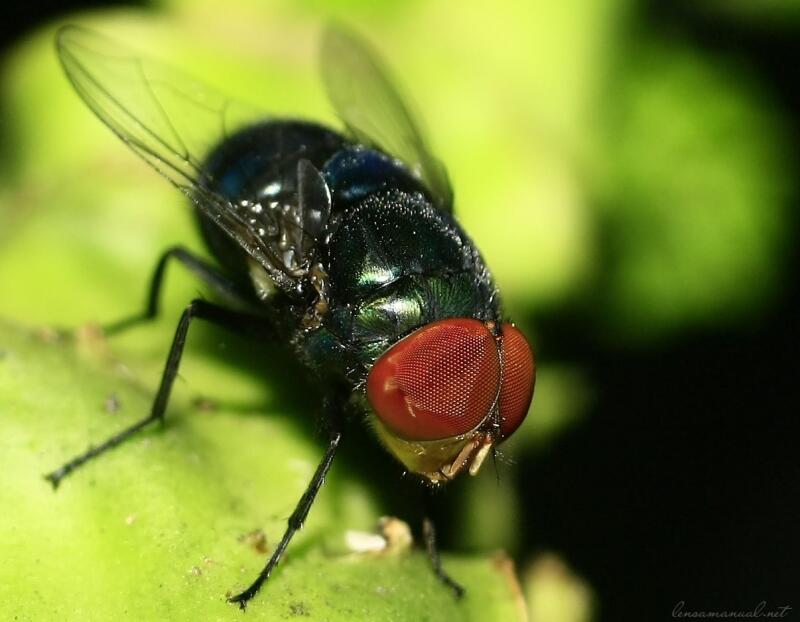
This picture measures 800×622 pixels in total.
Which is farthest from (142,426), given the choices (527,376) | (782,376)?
(782,376)

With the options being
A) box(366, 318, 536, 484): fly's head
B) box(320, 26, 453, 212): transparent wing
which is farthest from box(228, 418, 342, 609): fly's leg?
box(320, 26, 453, 212): transparent wing

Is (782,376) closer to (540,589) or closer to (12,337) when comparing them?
(540,589)

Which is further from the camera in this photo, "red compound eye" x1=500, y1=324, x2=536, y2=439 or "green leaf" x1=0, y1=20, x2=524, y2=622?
"red compound eye" x1=500, y1=324, x2=536, y2=439

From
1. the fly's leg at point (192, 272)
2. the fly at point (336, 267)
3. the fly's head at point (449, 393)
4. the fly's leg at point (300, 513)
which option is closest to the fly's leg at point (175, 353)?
the fly at point (336, 267)

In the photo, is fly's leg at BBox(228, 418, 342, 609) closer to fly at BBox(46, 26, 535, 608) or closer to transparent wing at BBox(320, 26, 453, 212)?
fly at BBox(46, 26, 535, 608)

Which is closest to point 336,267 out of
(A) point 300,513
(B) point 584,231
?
(A) point 300,513

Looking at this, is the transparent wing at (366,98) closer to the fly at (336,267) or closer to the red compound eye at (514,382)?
the fly at (336,267)

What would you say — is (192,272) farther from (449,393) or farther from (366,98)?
(449,393)
